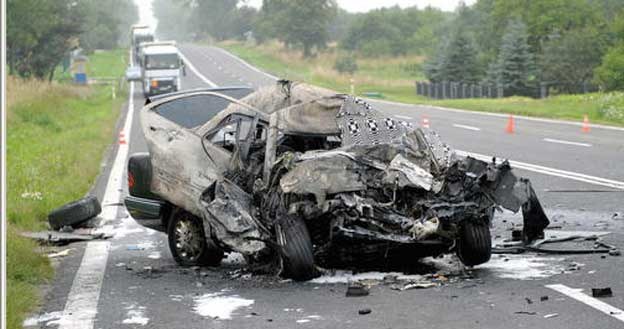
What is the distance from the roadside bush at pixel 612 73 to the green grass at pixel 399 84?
900 cm

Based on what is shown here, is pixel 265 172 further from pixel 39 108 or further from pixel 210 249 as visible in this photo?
pixel 39 108

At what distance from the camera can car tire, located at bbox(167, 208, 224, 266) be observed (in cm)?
971

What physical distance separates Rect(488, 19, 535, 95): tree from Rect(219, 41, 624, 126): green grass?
3939mm

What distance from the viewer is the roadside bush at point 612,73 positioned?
5631 centimetres

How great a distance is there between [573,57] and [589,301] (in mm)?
58569

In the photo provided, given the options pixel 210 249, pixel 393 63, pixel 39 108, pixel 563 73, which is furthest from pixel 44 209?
pixel 393 63

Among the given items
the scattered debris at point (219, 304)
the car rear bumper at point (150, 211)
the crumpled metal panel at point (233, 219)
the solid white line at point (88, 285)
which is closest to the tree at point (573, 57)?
the solid white line at point (88, 285)

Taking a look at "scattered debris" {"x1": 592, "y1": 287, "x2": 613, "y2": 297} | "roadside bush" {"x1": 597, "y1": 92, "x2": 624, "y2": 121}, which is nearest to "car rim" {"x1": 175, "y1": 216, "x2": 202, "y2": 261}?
"scattered debris" {"x1": 592, "y1": 287, "x2": 613, "y2": 297}

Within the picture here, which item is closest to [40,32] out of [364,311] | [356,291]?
[356,291]

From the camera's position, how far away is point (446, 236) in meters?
8.70

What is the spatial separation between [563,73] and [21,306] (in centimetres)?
5849

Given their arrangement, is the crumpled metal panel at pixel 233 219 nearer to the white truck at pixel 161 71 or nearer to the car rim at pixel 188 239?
the car rim at pixel 188 239

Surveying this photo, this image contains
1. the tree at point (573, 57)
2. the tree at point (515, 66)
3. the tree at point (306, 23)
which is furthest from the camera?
the tree at point (306, 23)

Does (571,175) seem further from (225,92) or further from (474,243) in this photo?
(474,243)
